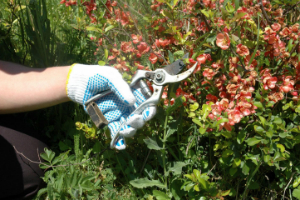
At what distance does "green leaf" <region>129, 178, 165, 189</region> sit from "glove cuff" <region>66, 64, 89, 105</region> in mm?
495

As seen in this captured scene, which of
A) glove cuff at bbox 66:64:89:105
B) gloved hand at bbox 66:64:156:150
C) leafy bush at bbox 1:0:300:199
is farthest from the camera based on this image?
glove cuff at bbox 66:64:89:105

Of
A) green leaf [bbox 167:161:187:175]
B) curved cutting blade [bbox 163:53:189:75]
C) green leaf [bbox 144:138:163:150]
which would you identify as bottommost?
green leaf [bbox 167:161:187:175]

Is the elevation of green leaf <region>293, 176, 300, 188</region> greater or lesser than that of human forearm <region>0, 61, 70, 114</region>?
lesser

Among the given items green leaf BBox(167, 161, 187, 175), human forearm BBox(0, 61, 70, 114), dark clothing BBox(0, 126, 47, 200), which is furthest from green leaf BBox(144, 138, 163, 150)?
dark clothing BBox(0, 126, 47, 200)

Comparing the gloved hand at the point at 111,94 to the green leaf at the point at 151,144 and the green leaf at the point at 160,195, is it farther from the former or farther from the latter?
the green leaf at the point at 160,195

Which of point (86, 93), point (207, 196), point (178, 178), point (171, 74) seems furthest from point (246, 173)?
point (86, 93)

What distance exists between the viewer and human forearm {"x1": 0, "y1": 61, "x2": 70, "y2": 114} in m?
1.49

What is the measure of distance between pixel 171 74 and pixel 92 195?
2.60ft

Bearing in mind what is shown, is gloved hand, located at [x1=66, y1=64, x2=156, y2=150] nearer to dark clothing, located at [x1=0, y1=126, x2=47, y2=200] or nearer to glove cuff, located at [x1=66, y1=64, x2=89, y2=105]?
glove cuff, located at [x1=66, y1=64, x2=89, y2=105]

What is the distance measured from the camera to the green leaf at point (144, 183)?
1451 mm

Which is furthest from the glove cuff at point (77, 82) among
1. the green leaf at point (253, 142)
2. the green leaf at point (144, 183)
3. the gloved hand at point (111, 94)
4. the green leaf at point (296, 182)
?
the green leaf at point (296, 182)

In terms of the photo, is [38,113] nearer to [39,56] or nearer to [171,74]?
[39,56]

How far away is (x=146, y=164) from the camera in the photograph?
1599mm

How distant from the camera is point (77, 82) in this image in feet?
4.73
